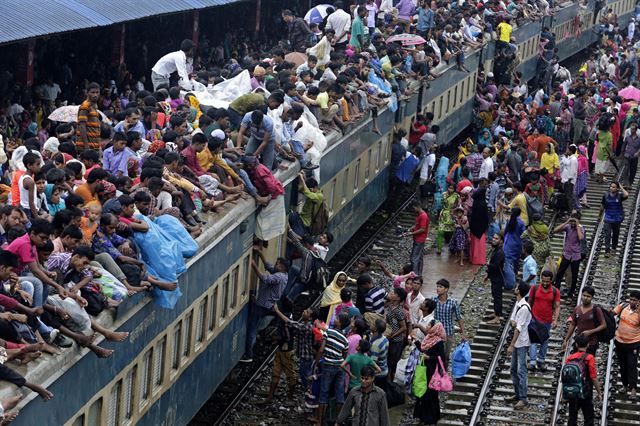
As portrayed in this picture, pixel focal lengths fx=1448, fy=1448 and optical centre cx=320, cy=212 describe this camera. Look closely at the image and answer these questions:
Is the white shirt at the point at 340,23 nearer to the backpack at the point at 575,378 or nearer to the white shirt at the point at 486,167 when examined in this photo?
the white shirt at the point at 486,167

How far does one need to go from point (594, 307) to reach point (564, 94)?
14.8 metres

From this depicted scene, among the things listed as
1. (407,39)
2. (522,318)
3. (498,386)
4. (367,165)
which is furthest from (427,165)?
(522,318)

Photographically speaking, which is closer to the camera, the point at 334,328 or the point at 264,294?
the point at 334,328

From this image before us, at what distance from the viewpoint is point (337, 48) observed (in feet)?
89.6

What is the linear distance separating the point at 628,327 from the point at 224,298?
4927mm

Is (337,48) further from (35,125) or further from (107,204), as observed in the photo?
(107,204)

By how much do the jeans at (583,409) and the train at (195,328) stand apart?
3922 mm

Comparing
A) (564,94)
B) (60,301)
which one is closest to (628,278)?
(564,94)

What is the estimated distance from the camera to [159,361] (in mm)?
13695

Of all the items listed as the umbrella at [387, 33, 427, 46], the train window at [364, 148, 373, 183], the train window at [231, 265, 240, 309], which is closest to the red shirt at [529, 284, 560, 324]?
the train window at [231, 265, 240, 309]

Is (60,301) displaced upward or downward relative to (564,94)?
upward

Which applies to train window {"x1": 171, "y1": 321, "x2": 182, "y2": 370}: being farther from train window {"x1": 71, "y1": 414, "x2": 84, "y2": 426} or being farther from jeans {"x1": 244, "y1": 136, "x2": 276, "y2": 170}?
jeans {"x1": 244, "y1": 136, "x2": 276, "y2": 170}

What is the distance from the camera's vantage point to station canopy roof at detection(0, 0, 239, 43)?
20188 mm

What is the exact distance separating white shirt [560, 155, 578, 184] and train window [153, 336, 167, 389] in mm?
13345
